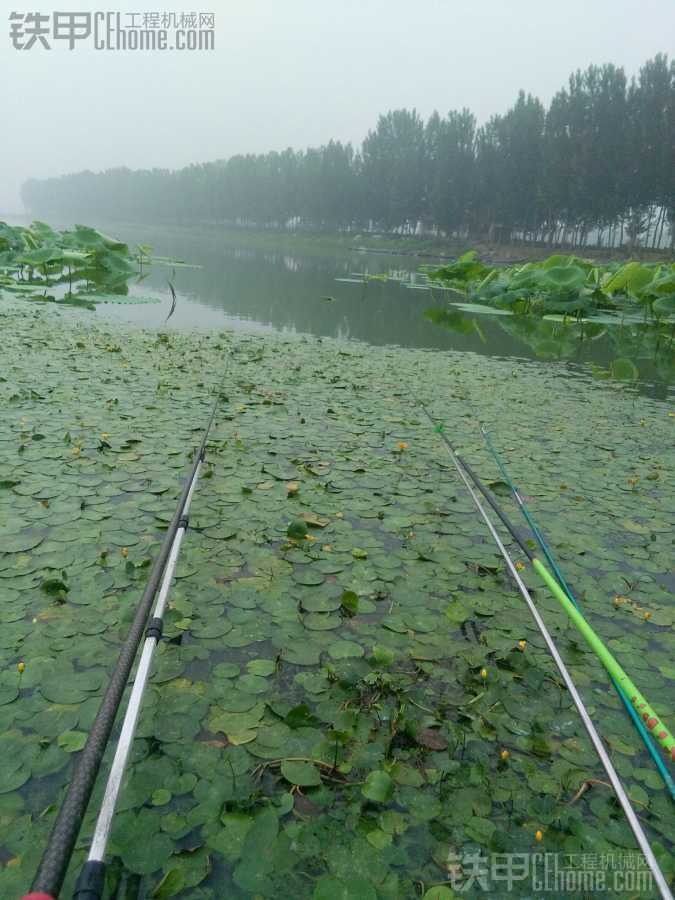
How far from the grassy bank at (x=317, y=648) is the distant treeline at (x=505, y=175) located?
4083cm

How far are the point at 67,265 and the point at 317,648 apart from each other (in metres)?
16.6

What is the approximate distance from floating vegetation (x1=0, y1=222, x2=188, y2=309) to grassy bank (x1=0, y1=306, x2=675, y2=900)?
8.14m

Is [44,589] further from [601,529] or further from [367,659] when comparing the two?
[601,529]

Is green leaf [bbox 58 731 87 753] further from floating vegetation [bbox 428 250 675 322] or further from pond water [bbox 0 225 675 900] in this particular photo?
floating vegetation [bbox 428 250 675 322]

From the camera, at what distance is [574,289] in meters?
12.0

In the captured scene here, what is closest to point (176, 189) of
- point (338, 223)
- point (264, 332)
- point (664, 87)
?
point (338, 223)

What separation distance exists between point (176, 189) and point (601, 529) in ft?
355

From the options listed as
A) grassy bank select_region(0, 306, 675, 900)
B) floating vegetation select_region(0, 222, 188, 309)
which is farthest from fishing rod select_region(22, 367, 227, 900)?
floating vegetation select_region(0, 222, 188, 309)

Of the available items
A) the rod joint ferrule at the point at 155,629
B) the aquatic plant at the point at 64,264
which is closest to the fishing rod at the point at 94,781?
the rod joint ferrule at the point at 155,629

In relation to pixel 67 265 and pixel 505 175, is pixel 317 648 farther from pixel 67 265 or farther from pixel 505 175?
pixel 505 175

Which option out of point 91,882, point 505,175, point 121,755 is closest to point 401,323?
point 121,755

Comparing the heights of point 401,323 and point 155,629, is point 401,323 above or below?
above

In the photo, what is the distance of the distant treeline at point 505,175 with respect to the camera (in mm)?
38125

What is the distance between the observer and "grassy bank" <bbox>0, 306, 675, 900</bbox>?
4.62 ft
